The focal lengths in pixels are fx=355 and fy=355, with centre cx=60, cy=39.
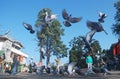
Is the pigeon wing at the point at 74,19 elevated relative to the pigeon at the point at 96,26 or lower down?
elevated

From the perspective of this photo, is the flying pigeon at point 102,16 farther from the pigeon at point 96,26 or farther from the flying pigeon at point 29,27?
the flying pigeon at point 29,27

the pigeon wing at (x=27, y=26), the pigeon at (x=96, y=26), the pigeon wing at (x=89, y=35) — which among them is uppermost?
the pigeon wing at (x=27, y=26)

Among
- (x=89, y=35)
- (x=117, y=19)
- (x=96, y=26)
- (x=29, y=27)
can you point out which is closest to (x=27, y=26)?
(x=29, y=27)

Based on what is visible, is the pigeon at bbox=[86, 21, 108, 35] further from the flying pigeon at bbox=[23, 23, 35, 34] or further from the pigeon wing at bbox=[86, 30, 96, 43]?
the flying pigeon at bbox=[23, 23, 35, 34]

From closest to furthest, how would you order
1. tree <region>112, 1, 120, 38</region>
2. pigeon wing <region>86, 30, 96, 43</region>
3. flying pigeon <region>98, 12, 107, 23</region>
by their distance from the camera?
1. flying pigeon <region>98, 12, 107, 23</region>
2. pigeon wing <region>86, 30, 96, 43</region>
3. tree <region>112, 1, 120, 38</region>

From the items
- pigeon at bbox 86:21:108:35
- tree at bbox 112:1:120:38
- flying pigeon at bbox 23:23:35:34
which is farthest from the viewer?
tree at bbox 112:1:120:38

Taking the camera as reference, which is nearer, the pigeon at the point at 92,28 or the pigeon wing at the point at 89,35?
the pigeon at the point at 92,28

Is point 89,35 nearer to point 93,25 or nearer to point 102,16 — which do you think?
point 93,25

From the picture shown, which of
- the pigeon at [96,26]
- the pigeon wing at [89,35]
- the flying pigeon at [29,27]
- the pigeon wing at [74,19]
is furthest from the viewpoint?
the flying pigeon at [29,27]

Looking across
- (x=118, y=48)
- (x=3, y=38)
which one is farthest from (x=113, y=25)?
(x=118, y=48)

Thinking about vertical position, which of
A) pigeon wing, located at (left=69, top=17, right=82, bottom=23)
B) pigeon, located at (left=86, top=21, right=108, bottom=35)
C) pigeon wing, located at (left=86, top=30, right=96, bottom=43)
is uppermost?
pigeon wing, located at (left=69, top=17, right=82, bottom=23)

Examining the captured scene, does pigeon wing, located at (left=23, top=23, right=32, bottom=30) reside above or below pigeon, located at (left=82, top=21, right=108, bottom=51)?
above

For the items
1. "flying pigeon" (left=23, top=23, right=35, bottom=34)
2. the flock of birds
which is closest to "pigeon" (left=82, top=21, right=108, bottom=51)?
the flock of birds

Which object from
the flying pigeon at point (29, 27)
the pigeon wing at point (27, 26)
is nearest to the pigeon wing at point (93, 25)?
the flying pigeon at point (29, 27)
